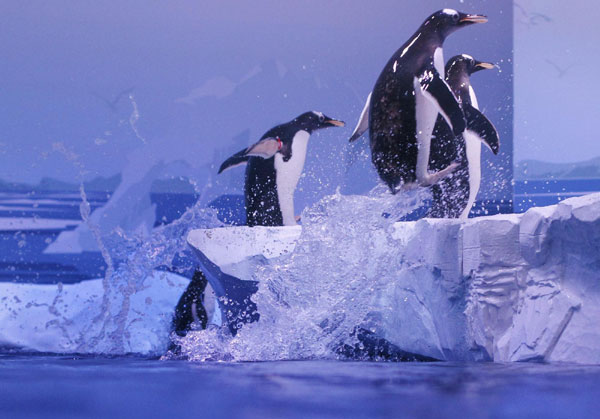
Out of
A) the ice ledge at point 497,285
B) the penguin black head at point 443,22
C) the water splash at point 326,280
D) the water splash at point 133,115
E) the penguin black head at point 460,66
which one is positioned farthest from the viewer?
the water splash at point 133,115

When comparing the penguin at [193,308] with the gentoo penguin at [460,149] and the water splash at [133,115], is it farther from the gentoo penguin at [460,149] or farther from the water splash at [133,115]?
the water splash at [133,115]

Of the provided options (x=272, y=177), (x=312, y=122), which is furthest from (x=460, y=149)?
Result: (x=312, y=122)

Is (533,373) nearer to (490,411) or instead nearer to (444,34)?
(490,411)

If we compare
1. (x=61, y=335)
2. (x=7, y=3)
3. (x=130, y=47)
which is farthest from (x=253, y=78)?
(x=61, y=335)

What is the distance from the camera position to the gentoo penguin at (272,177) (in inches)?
146

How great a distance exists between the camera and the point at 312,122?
4098mm

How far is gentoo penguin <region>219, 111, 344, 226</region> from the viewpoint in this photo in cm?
371

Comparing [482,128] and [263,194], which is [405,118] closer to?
[482,128]

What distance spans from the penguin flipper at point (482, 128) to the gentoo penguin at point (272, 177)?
48.1 inches

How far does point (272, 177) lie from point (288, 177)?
0.37 feet

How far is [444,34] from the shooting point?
122 inches

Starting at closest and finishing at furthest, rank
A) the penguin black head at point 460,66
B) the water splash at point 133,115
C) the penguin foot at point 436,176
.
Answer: the penguin foot at point 436,176
the penguin black head at point 460,66
the water splash at point 133,115

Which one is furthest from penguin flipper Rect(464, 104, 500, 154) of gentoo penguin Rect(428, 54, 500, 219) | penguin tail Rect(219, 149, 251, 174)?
penguin tail Rect(219, 149, 251, 174)

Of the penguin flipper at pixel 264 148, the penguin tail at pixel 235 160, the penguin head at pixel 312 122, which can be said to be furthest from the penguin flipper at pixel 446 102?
the penguin tail at pixel 235 160
